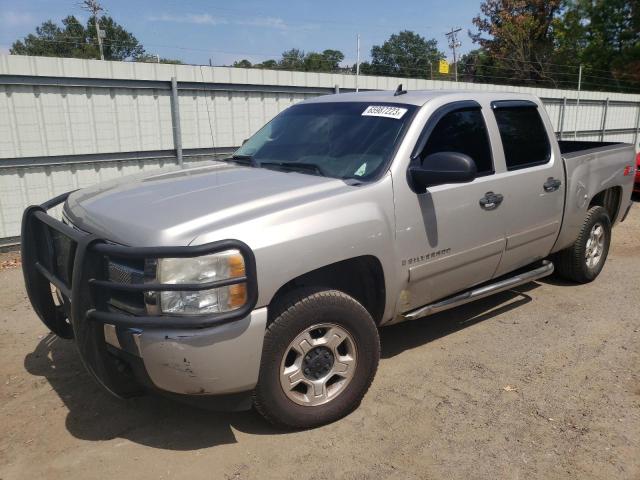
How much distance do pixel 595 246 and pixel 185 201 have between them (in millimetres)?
4492

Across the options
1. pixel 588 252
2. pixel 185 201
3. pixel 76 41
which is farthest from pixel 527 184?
pixel 76 41

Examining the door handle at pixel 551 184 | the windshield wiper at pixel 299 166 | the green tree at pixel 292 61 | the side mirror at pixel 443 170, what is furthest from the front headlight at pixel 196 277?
the green tree at pixel 292 61

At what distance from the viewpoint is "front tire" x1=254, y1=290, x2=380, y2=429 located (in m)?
2.84

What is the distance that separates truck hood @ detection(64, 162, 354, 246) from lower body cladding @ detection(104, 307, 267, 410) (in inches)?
17.3

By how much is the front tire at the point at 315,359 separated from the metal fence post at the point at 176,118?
599cm

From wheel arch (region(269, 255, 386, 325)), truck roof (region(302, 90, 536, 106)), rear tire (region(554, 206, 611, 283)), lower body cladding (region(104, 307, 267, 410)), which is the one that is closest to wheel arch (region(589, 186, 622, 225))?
rear tire (region(554, 206, 611, 283))

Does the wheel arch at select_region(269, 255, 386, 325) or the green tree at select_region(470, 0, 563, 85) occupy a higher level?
the green tree at select_region(470, 0, 563, 85)

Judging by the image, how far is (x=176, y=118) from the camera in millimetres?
8219

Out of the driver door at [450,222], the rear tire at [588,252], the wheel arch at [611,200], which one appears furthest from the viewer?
the wheel arch at [611,200]

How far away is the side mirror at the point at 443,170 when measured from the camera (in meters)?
3.27

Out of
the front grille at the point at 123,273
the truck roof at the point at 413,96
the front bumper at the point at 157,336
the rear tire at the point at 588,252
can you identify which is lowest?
the rear tire at the point at 588,252

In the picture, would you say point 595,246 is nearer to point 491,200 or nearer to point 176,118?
point 491,200

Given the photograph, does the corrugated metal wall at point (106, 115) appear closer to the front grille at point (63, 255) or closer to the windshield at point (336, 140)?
the windshield at point (336, 140)

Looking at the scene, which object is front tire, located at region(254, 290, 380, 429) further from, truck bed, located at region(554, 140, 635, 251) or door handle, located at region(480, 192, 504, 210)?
truck bed, located at region(554, 140, 635, 251)
